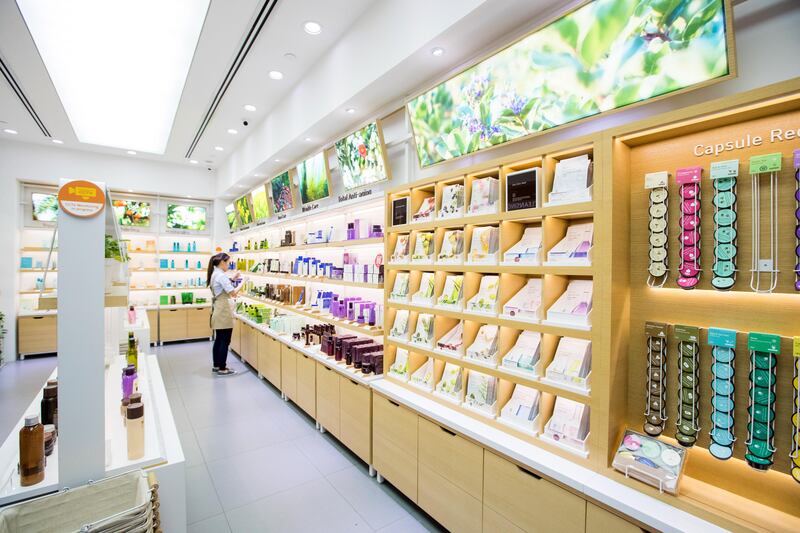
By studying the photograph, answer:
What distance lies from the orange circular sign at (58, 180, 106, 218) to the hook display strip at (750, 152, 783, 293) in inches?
102

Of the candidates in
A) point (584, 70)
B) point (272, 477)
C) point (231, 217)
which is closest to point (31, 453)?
point (272, 477)

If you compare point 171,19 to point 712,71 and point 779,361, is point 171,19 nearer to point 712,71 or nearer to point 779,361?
point 712,71

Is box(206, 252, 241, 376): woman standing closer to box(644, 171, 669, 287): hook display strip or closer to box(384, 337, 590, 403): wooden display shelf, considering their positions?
box(384, 337, 590, 403): wooden display shelf

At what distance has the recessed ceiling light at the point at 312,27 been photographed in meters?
3.40

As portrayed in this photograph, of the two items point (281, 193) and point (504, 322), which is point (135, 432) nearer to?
point (504, 322)

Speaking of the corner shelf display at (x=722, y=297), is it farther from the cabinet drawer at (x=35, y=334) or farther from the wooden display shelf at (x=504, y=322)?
the cabinet drawer at (x=35, y=334)

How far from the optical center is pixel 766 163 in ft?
4.74

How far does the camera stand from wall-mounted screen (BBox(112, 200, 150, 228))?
834 cm

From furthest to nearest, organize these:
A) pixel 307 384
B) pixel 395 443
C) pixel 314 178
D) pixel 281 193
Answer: pixel 281 193 < pixel 314 178 < pixel 307 384 < pixel 395 443

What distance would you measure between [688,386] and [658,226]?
728 millimetres

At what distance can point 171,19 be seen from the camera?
3.79 m

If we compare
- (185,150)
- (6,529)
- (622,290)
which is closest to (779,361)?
(622,290)

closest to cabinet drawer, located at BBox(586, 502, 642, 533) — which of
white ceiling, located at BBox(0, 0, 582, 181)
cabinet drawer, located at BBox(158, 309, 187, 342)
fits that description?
white ceiling, located at BBox(0, 0, 582, 181)

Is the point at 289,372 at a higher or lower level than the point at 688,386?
lower
